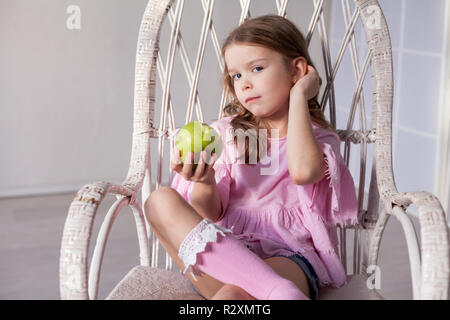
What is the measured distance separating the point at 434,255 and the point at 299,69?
49 cm

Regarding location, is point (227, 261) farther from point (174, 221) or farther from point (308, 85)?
point (308, 85)

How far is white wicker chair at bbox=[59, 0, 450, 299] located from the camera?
3.22 feet

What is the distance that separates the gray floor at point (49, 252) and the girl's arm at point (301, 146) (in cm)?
101

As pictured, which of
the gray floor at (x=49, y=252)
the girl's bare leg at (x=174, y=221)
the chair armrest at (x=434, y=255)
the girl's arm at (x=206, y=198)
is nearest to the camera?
the chair armrest at (x=434, y=255)

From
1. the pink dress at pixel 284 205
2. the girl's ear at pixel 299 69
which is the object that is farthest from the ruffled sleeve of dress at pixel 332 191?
the girl's ear at pixel 299 69

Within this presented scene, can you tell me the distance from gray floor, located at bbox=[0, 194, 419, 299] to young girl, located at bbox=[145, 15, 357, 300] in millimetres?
878

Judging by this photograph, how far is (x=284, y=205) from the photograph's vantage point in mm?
1278

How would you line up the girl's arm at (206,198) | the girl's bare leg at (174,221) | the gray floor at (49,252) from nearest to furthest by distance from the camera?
the girl's bare leg at (174,221) < the girl's arm at (206,198) < the gray floor at (49,252)

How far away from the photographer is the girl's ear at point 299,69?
4.27 ft

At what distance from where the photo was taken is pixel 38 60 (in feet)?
9.31
